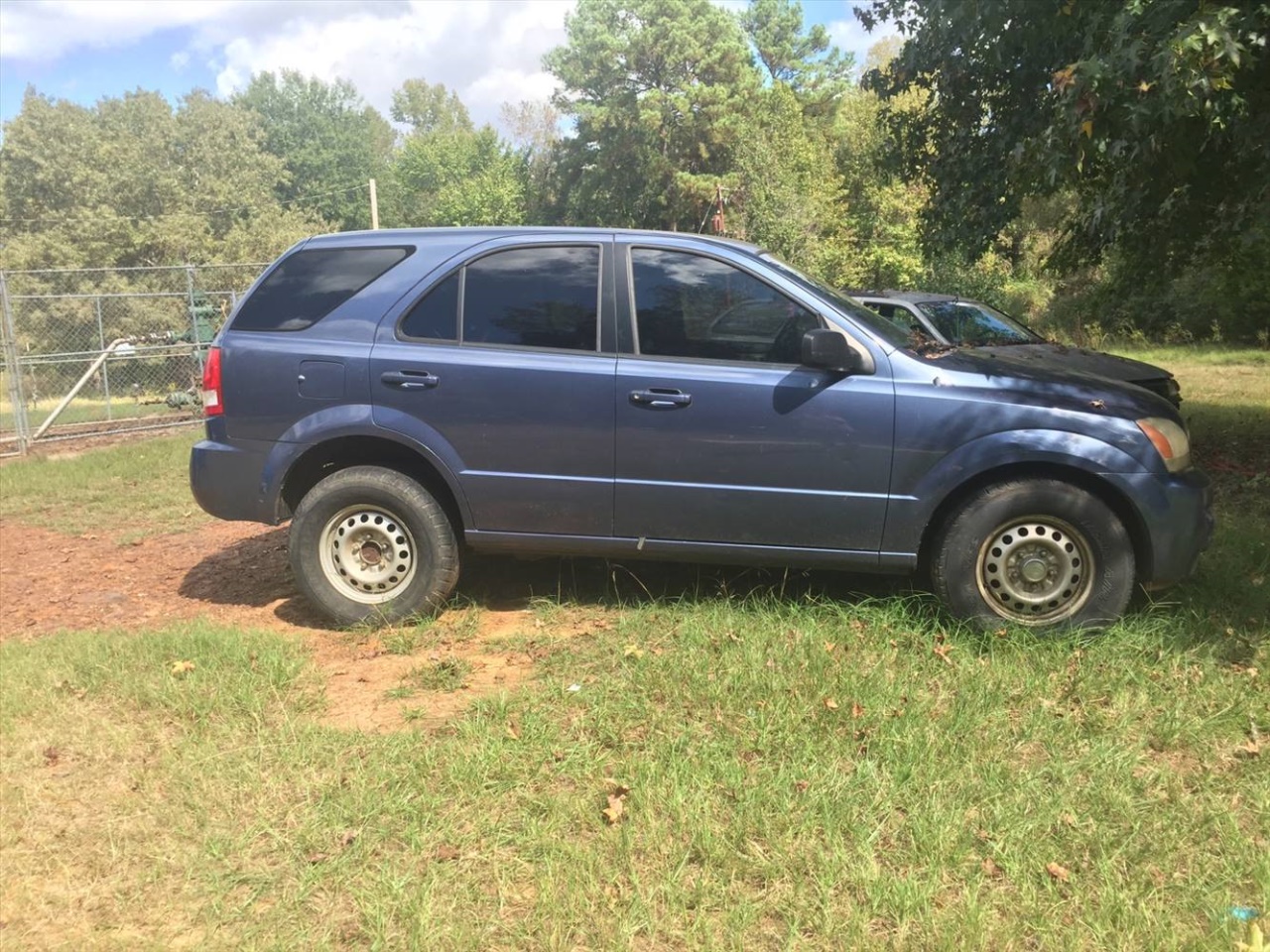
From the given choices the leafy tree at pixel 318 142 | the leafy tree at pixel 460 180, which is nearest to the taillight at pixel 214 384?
the leafy tree at pixel 460 180

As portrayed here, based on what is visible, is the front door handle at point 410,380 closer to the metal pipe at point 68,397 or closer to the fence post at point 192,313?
the metal pipe at point 68,397

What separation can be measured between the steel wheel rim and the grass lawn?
447 millimetres

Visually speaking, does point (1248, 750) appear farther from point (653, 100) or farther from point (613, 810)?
point (653, 100)

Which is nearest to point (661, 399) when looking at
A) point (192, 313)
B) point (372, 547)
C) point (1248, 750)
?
point (372, 547)

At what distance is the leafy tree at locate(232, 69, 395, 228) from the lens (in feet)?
209

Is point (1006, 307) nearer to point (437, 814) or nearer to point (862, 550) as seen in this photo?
point (862, 550)

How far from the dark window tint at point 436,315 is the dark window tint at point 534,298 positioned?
6 centimetres

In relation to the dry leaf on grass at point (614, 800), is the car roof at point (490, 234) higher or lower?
Answer: higher

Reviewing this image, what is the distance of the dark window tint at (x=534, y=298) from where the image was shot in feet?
15.4

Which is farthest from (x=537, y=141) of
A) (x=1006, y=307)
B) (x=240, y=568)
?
(x=240, y=568)

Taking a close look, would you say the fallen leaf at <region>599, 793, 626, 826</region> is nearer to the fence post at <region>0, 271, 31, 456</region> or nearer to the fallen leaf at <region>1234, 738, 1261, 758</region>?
the fallen leaf at <region>1234, 738, 1261, 758</region>

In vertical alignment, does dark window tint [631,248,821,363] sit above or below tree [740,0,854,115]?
below

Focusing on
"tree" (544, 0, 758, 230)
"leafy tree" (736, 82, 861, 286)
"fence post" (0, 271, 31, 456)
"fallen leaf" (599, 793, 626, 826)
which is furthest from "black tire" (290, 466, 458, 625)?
"tree" (544, 0, 758, 230)

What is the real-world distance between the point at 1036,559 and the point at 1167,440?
0.79 meters
